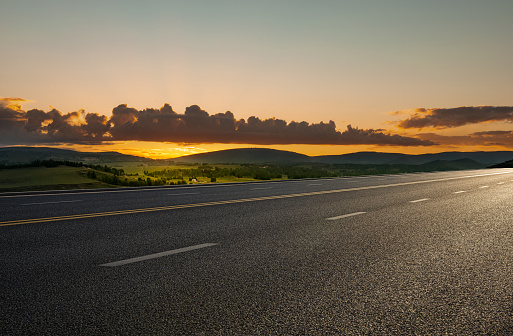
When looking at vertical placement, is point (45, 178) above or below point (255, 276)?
below

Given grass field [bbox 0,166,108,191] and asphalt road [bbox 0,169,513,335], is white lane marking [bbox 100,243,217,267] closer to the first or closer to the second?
asphalt road [bbox 0,169,513,335]

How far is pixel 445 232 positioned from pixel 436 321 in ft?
18.0

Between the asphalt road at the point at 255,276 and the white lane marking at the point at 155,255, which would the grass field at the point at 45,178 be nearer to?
the asphalt road at the point at 255,276

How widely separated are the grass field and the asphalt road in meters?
19.8

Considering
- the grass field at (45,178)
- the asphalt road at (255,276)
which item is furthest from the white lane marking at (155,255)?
the grass field at (45,178)

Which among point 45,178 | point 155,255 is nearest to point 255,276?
point 155,255

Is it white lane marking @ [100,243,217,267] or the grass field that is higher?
white lane marking @ [100,243,217,267]

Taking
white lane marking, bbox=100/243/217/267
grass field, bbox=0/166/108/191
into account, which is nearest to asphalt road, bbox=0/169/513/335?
white lane marking, bbox=100/243/217/267

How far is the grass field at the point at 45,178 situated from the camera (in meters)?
28.6

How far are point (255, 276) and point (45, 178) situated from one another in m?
29.5

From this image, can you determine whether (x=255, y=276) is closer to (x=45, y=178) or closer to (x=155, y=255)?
(x=155, y=255)

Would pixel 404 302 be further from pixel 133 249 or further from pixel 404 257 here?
pixel 133 249

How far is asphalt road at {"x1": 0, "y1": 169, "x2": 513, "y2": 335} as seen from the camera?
3859 mm

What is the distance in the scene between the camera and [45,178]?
30875mm
